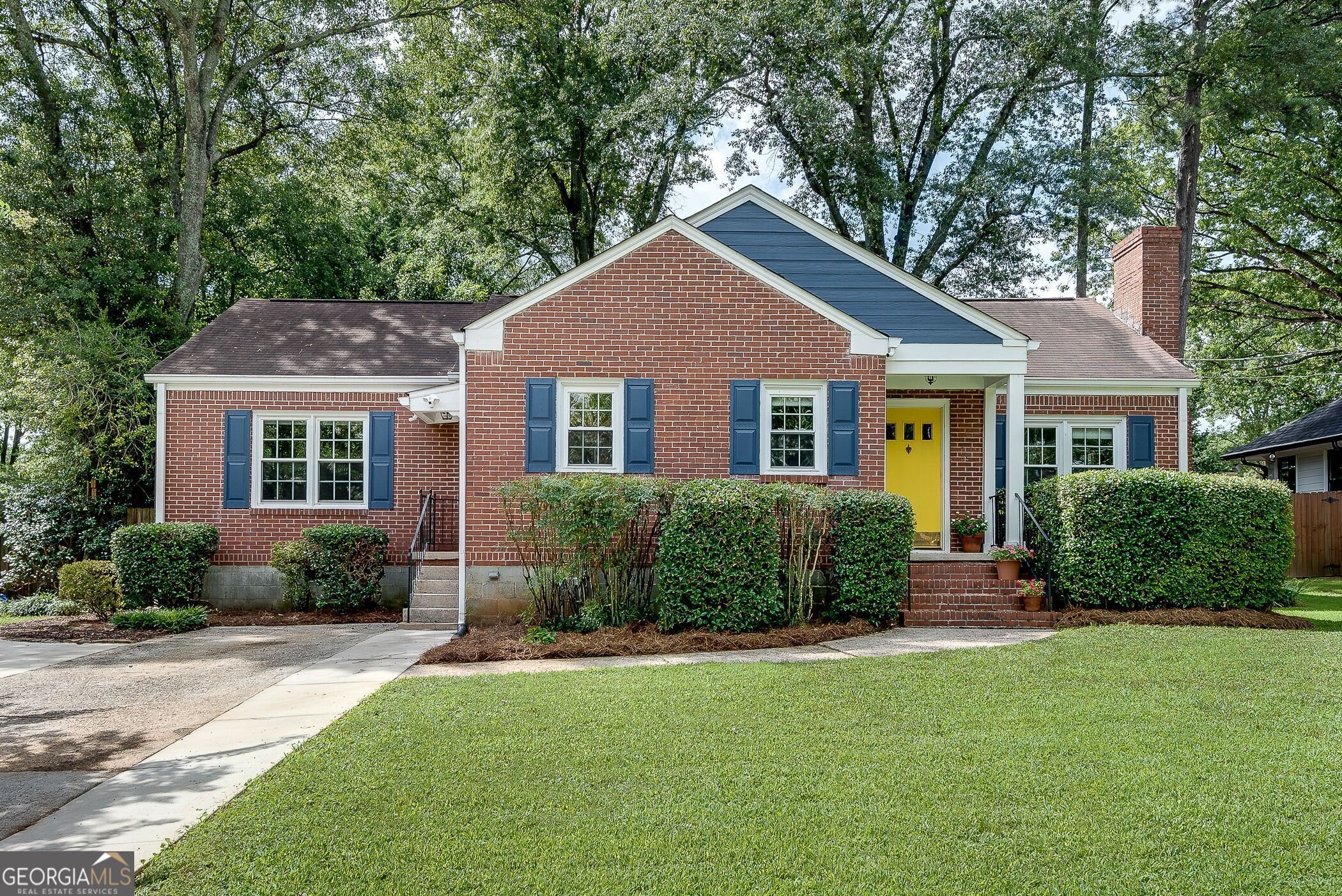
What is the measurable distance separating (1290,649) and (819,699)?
200 inches

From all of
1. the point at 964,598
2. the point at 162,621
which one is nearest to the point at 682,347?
the point at 964,598

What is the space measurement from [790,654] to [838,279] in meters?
6.56

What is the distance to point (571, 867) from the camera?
11.4 ft

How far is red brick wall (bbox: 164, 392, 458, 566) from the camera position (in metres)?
12.9

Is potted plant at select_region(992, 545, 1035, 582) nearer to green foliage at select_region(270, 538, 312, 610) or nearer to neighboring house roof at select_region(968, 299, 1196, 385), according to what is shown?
neighboring house roof at select_region(968, 299, 1196, 385)

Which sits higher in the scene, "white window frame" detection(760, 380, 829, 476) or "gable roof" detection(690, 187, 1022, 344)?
"gable roof" detection(690, 187, 1022, 344)

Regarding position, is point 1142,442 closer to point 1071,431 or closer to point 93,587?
point 1071,431

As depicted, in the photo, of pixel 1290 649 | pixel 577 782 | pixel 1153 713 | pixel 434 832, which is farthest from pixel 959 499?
pixel 434 832

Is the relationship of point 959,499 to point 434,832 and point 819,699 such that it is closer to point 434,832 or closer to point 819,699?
point 819,699

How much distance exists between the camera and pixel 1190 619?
941 centimetres

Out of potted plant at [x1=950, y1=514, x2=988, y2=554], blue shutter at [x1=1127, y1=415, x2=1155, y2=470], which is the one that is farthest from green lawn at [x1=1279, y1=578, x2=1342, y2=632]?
potted plant at [x1=950, y1=514, x2=988, y2=554]

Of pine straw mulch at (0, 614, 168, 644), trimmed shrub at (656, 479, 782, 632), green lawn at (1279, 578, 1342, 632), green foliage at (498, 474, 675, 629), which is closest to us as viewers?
trimmed shrub at (656, 479, 782, 632)

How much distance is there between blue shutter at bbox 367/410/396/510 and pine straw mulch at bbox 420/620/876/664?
4.48 metres

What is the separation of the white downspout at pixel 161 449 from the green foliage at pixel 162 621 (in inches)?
95.2
